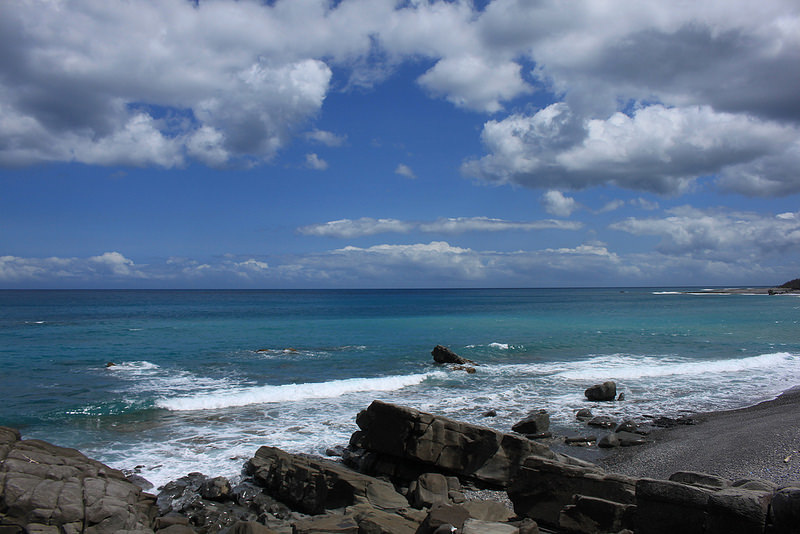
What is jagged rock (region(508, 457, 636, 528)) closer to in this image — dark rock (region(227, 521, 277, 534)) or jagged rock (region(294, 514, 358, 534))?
jagged rock (region(294, 514, 358, 534))

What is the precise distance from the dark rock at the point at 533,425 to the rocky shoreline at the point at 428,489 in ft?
0.32

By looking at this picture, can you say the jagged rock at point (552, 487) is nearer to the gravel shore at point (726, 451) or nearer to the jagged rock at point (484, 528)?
the jagged rock at point (484, 528)

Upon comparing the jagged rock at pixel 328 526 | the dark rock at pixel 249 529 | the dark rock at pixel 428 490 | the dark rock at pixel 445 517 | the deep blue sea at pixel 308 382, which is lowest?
the deep blue sea at pixel 308 382

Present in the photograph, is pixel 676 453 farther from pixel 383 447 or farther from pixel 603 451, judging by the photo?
pixel 383 447

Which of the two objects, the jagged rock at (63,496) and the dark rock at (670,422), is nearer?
the jagged rock at (63,496)

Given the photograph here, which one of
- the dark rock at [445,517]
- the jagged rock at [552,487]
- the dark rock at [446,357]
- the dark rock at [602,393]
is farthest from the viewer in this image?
the dark rock at [446,357]

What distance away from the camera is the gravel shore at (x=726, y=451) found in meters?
11.4

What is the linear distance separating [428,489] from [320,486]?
2491 millimetres

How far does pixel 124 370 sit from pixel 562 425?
969 inches

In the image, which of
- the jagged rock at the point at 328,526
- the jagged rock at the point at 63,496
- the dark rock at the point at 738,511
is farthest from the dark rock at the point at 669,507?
the jagged rock at the point at 63,496

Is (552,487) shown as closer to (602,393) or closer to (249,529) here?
(249,529)

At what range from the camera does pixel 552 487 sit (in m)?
9.28

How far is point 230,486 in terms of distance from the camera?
11.6 m

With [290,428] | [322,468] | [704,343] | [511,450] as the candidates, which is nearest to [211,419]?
[290,428]
